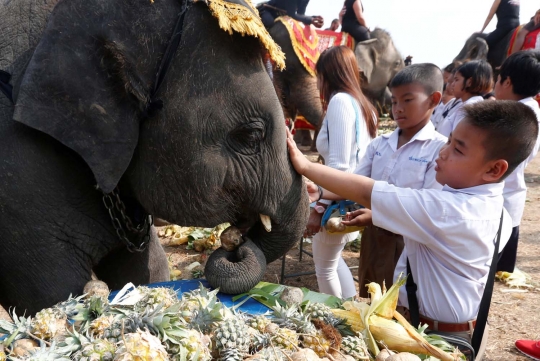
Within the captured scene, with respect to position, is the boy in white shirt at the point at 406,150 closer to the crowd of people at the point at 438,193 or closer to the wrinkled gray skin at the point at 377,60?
the crowd of people at the point at 438,193

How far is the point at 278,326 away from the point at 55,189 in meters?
1.19

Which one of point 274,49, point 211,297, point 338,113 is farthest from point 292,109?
point 211,297

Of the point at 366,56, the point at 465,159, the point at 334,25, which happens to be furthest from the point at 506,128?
the point at 334,25

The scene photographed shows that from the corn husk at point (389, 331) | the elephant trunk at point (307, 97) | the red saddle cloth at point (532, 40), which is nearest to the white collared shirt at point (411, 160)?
the corn husk at point (389, 331)

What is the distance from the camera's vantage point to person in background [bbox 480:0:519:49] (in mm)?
10609

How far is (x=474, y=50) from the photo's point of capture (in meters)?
10.9

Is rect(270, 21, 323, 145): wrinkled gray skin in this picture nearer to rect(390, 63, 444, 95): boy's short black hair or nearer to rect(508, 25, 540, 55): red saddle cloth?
rect(508, 25, 540, 55): red saddle cloth

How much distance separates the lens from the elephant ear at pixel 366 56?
12562 mm

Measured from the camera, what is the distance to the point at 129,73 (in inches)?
83.0

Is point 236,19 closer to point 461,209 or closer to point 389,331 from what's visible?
point 461,209

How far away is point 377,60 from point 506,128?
11884mm

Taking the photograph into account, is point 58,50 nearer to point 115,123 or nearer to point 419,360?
point 115,123

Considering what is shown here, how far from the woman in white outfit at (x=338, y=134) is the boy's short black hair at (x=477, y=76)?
2.55m

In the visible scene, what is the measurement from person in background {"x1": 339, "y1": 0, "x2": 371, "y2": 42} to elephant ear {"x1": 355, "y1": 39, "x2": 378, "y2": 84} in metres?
0.16
